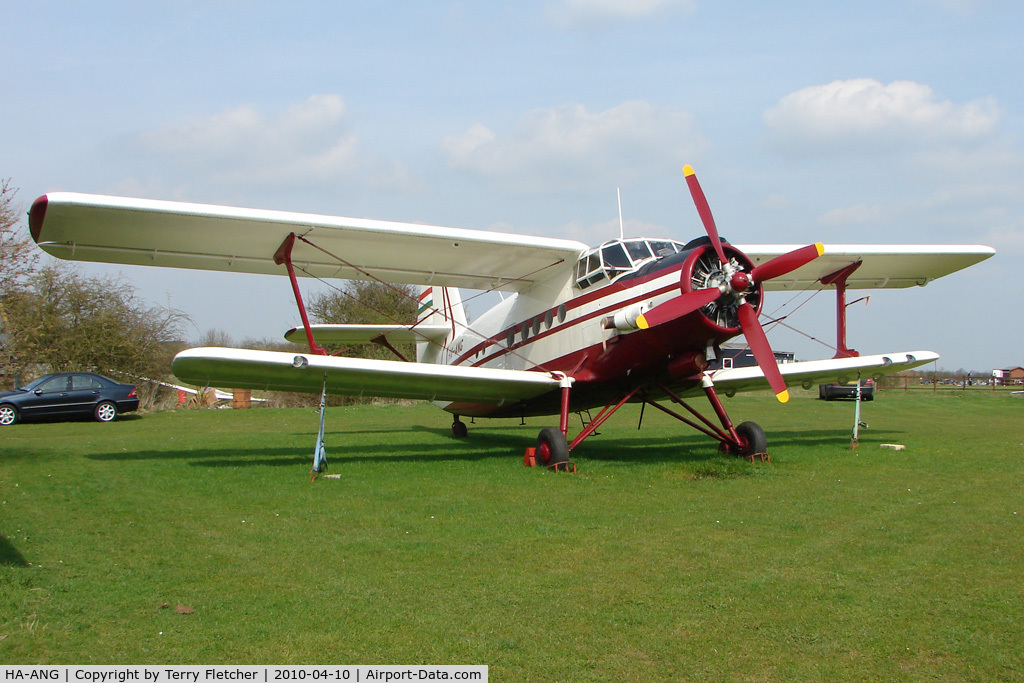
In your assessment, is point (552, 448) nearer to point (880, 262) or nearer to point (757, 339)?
point (757, 339)

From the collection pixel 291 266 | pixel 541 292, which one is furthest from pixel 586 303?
pixel 291 266

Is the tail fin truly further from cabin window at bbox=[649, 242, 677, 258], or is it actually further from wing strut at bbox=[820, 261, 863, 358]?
wing strut at bbox=[820, 261, 863, 358]

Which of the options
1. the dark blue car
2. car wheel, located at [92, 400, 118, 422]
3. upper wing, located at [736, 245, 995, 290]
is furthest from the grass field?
car wheel, located at [92, 400, 118, 422]

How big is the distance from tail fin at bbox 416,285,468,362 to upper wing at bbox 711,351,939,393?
23.3 ft

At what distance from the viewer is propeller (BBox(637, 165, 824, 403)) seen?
10.2 meters

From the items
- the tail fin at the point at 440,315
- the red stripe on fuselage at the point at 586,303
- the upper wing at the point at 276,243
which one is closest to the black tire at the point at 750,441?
the red stripe on fuselage at the point at 586,303

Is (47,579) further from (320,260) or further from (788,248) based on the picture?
(788,248)

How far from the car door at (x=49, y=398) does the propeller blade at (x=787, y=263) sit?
2103cm

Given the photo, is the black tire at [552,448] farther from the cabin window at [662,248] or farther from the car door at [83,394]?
the car door at [83,394]

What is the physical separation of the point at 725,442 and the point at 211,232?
9296 millimetres

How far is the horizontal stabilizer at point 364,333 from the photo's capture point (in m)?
16.9

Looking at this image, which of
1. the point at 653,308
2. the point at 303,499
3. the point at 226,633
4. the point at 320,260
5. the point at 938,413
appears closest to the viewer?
the point at 226,633

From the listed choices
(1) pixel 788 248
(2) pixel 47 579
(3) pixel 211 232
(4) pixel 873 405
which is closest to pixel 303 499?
(2) pixel 47 579

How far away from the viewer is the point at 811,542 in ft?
21.1
